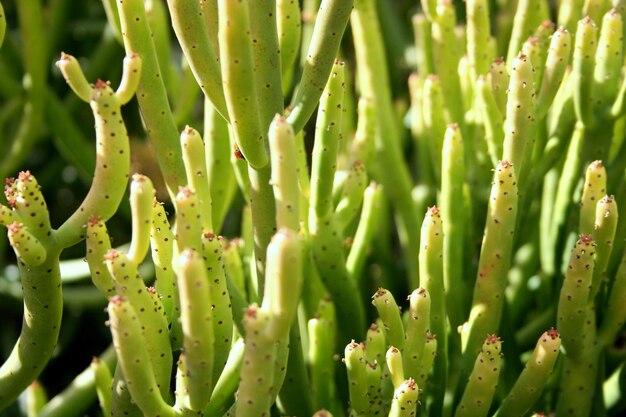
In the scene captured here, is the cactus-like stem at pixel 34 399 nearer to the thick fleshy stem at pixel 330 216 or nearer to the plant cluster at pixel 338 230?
the plant cluster at pixel 338 230

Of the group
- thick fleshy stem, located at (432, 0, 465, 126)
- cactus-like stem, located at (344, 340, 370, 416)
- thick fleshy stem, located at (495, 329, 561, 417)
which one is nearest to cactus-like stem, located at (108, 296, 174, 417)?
cactus-like stem, located at (344, 340, 370, 416)

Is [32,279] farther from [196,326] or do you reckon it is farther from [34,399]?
[34,399]

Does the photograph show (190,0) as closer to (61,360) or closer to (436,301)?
(436,301)

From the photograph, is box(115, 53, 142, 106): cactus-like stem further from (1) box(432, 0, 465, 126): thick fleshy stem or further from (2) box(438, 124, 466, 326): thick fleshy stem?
(1) box(432, 0, 465, 126): thick fleshy stem

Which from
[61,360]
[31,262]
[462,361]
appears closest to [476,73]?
[462,361]

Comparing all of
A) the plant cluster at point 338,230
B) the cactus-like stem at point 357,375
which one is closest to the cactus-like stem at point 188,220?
the plant cluster at point 338,230

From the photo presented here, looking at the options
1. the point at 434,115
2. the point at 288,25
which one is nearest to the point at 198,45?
the point at 288,25
